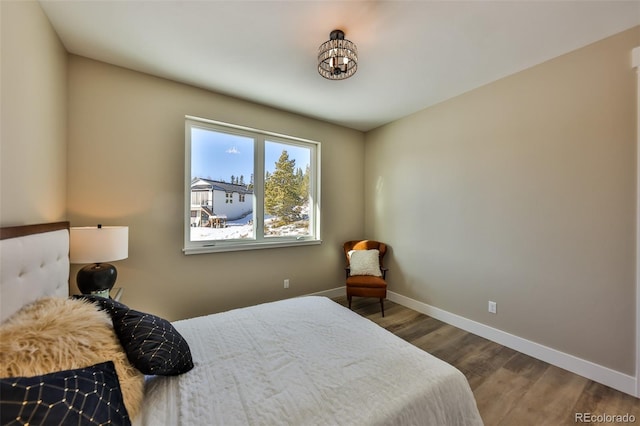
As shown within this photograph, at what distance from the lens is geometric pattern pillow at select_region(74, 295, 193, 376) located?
3.48ft

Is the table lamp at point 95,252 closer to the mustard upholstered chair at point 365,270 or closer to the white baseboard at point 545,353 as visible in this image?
the mustard upholstered chair at point 365,270

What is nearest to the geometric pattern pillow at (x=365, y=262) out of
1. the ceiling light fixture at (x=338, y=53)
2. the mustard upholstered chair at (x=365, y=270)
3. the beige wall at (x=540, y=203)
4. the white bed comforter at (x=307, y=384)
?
the mustard upholstered chair at (x=365, y=270)

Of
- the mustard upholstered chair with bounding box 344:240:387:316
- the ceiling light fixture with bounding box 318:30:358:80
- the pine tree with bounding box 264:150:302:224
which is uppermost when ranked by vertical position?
the ceiling light fixture with bounding box 318:30:358:80

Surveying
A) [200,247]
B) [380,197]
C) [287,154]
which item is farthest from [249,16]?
[380,197]

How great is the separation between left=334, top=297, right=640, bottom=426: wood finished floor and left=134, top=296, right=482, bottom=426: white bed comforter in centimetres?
83

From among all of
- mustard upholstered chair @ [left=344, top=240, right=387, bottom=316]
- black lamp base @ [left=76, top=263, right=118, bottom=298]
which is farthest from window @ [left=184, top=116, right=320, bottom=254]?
black lamp base @ [left=76, top=263, right=118, bottom=298]

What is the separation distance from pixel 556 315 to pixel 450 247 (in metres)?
1.07

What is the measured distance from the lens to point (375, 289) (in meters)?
3.12

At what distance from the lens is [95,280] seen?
6.09 feet

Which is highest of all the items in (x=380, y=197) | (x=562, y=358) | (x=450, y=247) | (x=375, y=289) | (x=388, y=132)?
(x=388, y=132)

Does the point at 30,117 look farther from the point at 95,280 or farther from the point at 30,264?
the point at 95,280

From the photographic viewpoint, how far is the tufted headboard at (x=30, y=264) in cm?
105

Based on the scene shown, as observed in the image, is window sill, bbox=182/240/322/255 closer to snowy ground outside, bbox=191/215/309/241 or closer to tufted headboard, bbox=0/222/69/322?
snowy ground outside, bbox=191/215/309/241

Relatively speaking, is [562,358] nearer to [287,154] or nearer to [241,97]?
[287,154]
